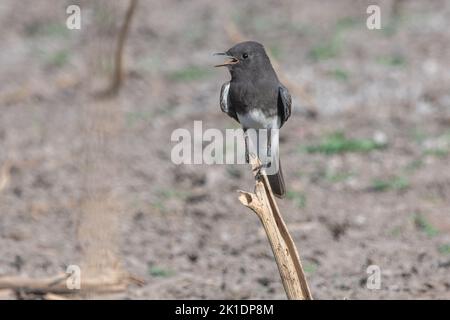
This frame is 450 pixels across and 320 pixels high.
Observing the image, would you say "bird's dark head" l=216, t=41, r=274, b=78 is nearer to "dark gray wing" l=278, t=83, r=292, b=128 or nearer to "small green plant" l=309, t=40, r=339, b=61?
"dark gray wing" l=278, t=83, r=292, b=128

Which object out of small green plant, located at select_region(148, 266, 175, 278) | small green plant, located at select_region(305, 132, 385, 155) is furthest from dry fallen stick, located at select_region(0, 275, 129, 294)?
small green plant, located at select_region(305, 132, 385, 155)

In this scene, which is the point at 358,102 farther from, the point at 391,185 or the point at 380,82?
the point at 391,185

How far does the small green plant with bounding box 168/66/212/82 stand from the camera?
11.5 m

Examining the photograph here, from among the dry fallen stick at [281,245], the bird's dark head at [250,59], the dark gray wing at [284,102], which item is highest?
the bird's dark head at [250,59]

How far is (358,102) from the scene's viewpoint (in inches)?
401

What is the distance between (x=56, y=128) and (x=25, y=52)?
302cm

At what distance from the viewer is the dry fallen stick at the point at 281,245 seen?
15.3 ft

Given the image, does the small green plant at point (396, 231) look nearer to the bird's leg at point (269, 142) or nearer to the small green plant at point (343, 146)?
the small green plant at point (343, 146)

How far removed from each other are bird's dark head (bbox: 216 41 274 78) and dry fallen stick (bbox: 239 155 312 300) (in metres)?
0.86

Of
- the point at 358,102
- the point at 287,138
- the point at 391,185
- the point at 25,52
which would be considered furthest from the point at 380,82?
the point at 25,52

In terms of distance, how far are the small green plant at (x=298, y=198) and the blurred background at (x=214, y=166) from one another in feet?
0.08

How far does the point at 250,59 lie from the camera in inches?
210

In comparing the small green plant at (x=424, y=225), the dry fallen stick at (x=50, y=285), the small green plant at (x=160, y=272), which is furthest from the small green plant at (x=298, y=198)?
the dry fallen stick at (x=50, y=285)

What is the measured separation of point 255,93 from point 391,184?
128 inches
